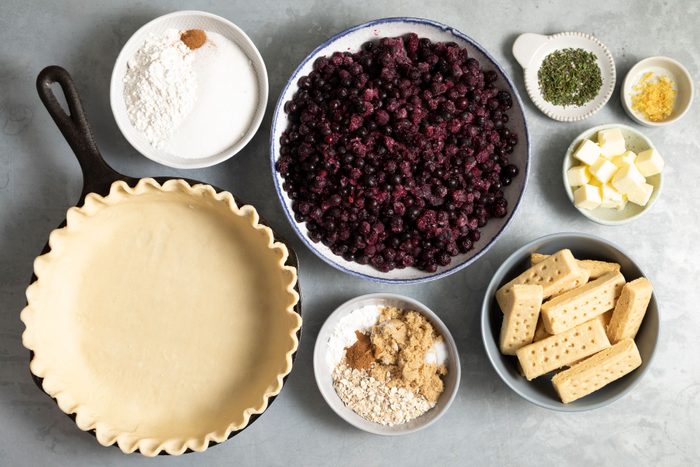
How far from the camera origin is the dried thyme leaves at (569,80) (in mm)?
1701

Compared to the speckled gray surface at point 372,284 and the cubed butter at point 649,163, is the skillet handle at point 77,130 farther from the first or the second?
the cubed butter at point 649,163

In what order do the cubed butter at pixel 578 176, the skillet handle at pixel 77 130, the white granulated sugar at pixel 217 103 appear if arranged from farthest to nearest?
1. the cubed butter at pixel 578 176
2. the white granulated sugar at pixel 217 103
3. the skillet handle at pixel 77 130

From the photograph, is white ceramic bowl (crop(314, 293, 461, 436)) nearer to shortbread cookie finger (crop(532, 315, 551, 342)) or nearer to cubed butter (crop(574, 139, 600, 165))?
shortbread cookie finger (crop(532, 315, 551, 342))

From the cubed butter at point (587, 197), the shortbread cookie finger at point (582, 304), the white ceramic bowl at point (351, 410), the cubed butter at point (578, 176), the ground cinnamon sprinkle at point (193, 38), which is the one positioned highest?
the ground cinnamon sprinkle at point (193, 38)

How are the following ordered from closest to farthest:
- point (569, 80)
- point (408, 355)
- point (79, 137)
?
point (79, 137) < point (408, 355) < point (569, 80)

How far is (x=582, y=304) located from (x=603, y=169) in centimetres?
36

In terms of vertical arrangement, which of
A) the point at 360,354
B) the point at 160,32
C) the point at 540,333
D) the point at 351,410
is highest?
the point at 160,32

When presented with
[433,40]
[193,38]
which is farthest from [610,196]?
[193,38]

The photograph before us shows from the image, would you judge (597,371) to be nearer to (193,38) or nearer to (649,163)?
(649,163)

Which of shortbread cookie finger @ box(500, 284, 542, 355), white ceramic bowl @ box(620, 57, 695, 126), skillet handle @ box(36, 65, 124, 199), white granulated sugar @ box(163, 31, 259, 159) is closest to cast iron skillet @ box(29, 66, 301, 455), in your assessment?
skillet handle @ box(36, 65, 124, 199)

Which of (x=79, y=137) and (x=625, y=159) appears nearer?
(x=79, y=137)

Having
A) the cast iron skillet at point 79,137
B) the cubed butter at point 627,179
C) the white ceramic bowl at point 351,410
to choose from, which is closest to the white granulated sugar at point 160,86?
the cast iron skillet at point 79,137

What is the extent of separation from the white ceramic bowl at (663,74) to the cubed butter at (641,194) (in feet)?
0.64

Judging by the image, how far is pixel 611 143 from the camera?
1646mm
